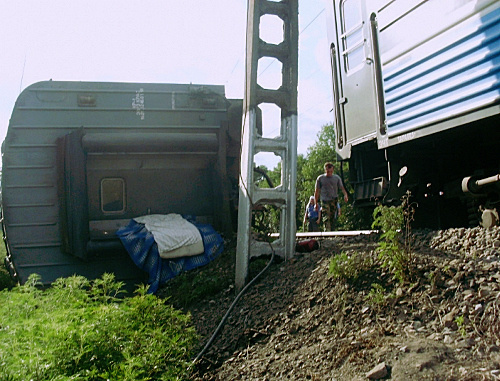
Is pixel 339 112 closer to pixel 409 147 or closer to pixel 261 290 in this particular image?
pixel 409 147

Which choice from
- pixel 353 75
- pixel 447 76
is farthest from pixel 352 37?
pixel 447 76

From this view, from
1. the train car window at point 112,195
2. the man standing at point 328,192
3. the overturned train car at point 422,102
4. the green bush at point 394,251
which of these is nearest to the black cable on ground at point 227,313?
the green bush at point 394,251

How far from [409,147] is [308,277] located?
2434 mm

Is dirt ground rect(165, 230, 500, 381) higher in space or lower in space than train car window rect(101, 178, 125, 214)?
lower

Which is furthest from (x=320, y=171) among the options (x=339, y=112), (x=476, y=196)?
(x=476, y=196)

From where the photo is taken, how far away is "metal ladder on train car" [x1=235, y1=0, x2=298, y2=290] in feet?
21.1

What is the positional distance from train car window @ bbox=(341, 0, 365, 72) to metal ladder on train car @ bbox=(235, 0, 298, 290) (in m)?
1.07

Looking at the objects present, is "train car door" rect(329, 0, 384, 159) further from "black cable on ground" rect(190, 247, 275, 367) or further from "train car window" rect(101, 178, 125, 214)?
"train car window" rect(101, 178, 125, 214)

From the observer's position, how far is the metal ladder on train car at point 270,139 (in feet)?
21.1

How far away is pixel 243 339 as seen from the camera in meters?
4.71

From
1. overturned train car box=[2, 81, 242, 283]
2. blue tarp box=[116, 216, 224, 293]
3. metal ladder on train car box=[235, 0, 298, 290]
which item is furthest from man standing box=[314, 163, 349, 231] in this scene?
metal ladder on train car box=[235, 0, 298, 290]

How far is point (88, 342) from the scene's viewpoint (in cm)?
338

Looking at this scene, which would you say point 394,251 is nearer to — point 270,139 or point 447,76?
point 447,76

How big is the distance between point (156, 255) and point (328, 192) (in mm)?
3995
